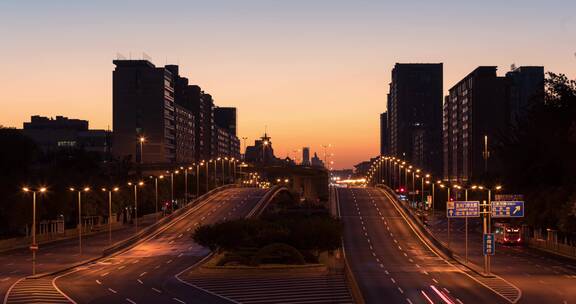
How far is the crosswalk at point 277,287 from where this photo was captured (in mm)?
52469

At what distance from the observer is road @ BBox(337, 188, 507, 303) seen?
53.1 meters

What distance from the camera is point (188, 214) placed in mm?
150000

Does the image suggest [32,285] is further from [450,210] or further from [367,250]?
[367,250]

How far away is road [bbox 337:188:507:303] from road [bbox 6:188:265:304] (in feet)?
40.1

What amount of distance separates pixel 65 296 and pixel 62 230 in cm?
7543

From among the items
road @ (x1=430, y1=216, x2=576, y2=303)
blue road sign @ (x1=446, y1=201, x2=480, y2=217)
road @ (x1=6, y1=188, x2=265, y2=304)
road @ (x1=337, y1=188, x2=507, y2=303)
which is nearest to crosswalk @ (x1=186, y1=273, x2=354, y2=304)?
road @ (x1=6, y1=188, x2=265, y2=304)

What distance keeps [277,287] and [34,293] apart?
1587 cm

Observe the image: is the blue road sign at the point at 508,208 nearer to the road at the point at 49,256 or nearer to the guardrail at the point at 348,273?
the guardrail at the point at 348,273

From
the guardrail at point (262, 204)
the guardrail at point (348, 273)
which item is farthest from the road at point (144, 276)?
the guardrail at point (262, 204)

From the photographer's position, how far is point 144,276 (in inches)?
2660

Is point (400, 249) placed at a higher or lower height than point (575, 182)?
lower

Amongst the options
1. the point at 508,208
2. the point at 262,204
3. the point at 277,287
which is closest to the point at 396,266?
the point at 508,208

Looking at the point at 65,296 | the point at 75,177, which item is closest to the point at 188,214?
the point at 75,177

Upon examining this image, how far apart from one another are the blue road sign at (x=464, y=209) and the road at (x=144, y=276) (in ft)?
80.1
